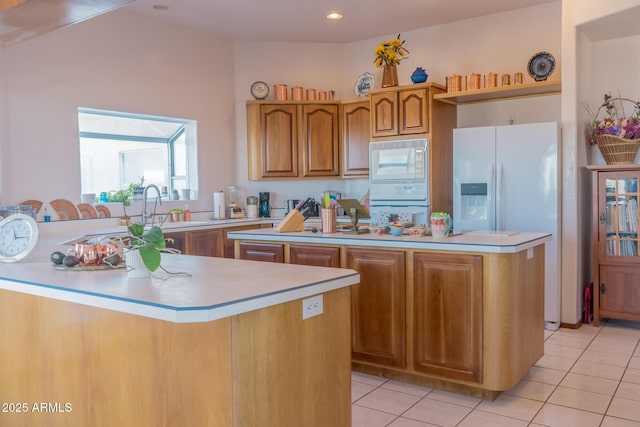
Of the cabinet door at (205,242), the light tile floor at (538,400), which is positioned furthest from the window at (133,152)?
the light tile floor at (538,400)

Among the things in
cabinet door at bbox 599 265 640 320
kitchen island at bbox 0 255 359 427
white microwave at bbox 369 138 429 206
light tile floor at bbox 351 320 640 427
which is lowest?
light tile floor at bbox 351 320 640 427

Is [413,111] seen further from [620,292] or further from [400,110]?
[620,292]

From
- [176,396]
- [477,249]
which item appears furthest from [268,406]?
[477,249]

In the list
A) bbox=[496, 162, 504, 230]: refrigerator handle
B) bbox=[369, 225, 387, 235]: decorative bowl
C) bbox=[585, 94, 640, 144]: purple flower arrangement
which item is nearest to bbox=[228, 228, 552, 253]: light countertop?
bbox=[369, 225, 387, 235]: decorative bowl

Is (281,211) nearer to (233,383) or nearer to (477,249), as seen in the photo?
(477,249)

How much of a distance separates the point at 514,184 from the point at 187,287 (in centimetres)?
365

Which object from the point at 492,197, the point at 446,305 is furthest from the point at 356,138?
the point at 446,305

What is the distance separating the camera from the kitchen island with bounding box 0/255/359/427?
1614mm

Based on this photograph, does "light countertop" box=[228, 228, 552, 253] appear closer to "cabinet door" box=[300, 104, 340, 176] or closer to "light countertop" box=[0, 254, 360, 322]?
"light countertop" box=[0, 254, 360, 322]

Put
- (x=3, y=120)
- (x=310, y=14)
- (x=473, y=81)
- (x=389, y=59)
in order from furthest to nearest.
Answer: (x=389, y=59) < (x=310, y=14) < (x=473, y=81) < (x=3, y=120)

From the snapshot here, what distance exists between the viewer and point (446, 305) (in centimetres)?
309

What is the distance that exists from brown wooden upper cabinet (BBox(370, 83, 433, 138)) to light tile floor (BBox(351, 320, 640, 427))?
254cm

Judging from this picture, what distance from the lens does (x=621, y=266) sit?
14.9 ft

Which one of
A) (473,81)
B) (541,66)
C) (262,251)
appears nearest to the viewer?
(262,251)
